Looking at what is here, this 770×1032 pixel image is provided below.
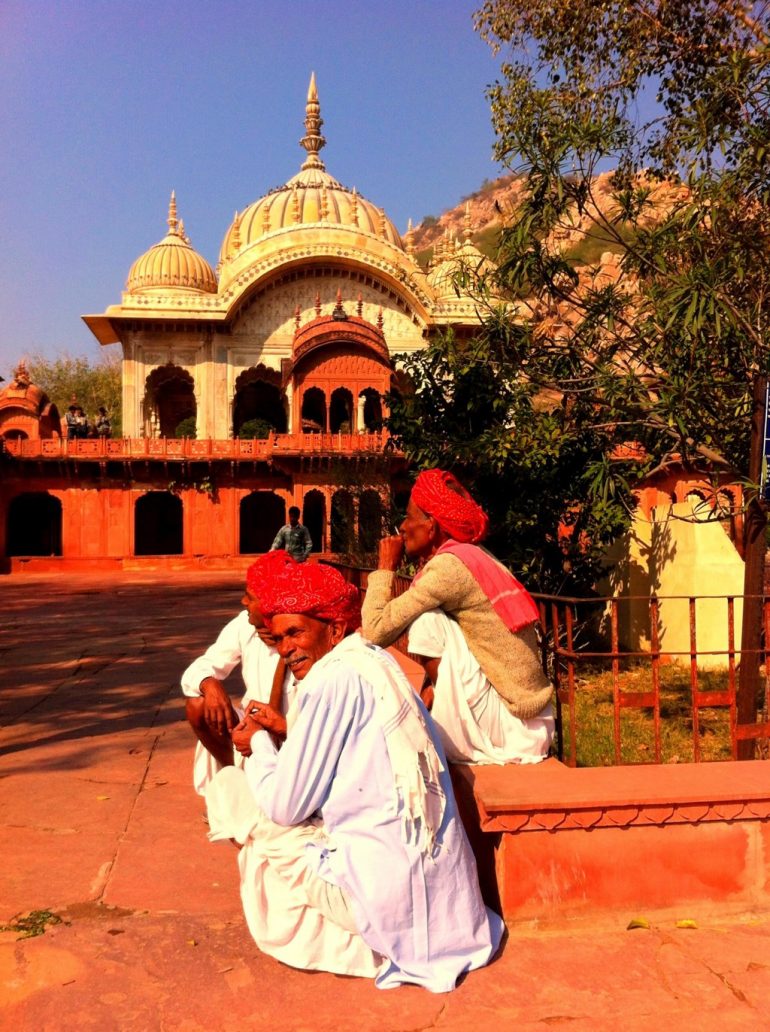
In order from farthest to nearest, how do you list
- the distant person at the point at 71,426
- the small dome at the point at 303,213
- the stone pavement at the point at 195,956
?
the small dome at the point at 303,213 < the distant person at the point at 71,426 < the stone pavement at the point at 195,956

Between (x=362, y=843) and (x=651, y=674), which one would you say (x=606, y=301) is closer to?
(x=651, y=674)

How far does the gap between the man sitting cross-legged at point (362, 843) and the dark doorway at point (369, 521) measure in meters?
8.90

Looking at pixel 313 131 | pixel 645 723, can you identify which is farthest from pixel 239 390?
pixel 645 723

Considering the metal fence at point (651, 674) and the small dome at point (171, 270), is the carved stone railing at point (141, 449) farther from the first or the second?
the metal fence at point (651, 674)

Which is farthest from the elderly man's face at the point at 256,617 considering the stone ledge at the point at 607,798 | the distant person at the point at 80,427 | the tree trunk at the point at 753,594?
the distant person at the point at 80,427

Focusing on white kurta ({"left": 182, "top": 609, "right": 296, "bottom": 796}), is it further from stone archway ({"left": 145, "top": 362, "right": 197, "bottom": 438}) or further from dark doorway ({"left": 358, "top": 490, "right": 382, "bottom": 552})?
stone archway ({"left": 145, "top": 362, "right": 197, "bottom": 438})

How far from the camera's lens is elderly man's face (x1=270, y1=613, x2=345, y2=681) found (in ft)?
8.42

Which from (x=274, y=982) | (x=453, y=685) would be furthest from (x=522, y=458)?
(x=274, y=982)

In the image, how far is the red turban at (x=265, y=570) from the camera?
2.72 m

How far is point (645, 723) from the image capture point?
660 cm

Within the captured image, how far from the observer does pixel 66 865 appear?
3221mm

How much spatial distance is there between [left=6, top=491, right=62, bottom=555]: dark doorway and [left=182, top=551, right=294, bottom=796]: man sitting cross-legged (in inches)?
951

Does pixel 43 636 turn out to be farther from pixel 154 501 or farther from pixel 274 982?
pixel 154 501

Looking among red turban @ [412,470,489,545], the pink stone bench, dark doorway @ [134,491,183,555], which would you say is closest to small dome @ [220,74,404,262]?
dark doorway @ [134,491,183,555]
